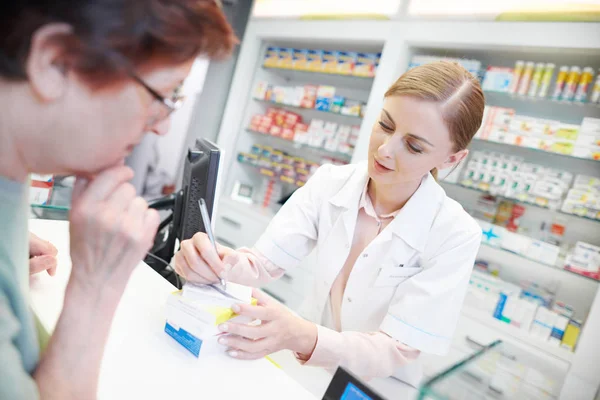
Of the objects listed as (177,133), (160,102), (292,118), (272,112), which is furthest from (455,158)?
(177,133)

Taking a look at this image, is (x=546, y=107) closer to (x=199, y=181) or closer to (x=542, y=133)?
(x=542, y=133)

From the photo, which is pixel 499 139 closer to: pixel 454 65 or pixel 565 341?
pixel 565 341

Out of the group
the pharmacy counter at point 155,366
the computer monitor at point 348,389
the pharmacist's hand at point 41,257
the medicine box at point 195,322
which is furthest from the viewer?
the pharmacist's hand at point 41,257

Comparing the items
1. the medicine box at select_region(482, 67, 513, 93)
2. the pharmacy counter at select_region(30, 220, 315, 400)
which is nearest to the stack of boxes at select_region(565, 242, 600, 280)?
the medicine box at select_region(482, 67, 513, 93)

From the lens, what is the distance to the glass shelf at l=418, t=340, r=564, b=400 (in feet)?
1.73

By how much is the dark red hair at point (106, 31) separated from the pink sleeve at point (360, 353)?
892 mm

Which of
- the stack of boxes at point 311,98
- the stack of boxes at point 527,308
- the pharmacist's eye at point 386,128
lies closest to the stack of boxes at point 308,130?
the stack of boxes at point 311,98

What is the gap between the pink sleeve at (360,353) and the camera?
1.16 metres

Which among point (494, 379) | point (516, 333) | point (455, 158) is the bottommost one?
point (516, 333)

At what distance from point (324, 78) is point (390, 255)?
2937 millimetres

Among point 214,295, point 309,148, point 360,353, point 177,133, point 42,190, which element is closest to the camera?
point 214,295

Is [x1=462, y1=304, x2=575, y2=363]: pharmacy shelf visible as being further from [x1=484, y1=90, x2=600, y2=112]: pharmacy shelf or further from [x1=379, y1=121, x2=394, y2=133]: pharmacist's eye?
[x1=379, y1=121, x2=394, y2=133]: pharmacist's eye

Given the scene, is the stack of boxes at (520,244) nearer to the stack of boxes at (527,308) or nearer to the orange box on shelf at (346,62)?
the stack of boxes at (527,308)

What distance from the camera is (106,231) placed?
1.91ft
